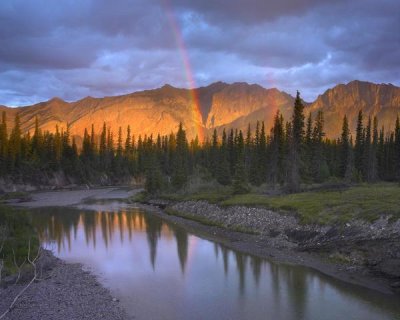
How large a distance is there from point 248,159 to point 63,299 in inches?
3587

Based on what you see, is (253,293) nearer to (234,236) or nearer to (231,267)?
(231,267)

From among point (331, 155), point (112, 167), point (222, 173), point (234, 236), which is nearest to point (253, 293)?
point (234, 236)

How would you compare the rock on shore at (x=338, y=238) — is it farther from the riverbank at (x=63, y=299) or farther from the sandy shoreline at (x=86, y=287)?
the riverbank at (x=63, y=299)

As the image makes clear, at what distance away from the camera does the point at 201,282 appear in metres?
28.2

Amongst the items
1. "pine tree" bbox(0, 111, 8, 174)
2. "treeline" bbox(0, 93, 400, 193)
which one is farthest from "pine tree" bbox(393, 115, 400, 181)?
"pine tree" bbox(0, 111, 8, 174)

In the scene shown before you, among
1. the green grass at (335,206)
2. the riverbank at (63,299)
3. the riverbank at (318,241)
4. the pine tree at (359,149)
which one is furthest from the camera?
the pine tree at (359,149)

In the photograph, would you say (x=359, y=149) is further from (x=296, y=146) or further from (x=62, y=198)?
(x=62, y=198)

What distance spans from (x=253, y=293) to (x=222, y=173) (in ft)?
225

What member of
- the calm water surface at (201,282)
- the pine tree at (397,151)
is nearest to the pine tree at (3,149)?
the calm water surface at (201,282)

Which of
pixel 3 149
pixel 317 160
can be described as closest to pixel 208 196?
pixel 317 160

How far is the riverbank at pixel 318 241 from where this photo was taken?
2820cm

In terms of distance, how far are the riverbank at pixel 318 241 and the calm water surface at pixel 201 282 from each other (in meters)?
1.76

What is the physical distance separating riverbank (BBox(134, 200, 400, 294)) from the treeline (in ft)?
55.4

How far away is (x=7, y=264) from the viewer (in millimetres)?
27750
